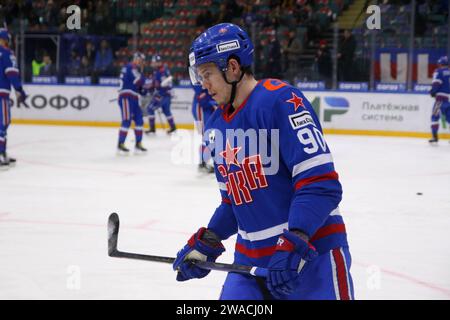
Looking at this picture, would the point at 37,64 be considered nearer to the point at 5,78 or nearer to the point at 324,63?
the point at 324,63

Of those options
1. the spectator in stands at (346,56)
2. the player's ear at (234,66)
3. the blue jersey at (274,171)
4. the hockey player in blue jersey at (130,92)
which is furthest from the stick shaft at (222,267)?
the spectator in stands at (346,56)

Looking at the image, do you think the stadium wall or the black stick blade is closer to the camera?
the black stick blade

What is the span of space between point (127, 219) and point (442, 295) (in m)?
2.99

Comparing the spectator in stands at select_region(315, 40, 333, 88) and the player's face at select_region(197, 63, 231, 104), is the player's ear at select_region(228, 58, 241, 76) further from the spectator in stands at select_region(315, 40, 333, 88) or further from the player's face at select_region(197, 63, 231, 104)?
the spectator in stands at select_region(315, 40, 333, 88)

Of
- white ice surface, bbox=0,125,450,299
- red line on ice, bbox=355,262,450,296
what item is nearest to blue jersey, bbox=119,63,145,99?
white ice surface, bbox=0,125,450,299

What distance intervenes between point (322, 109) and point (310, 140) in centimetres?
1206

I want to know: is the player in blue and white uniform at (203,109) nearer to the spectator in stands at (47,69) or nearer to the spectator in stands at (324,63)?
the spectator in stands at (324,63)

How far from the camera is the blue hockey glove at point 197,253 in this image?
2506mm

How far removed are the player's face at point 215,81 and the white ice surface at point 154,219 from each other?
6.44ft

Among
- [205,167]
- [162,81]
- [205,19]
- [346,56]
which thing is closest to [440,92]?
[346,56]

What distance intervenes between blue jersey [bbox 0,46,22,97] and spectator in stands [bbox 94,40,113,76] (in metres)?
5.99

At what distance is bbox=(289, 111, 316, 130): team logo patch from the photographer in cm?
219

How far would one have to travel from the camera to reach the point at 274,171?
2297 millimetres
